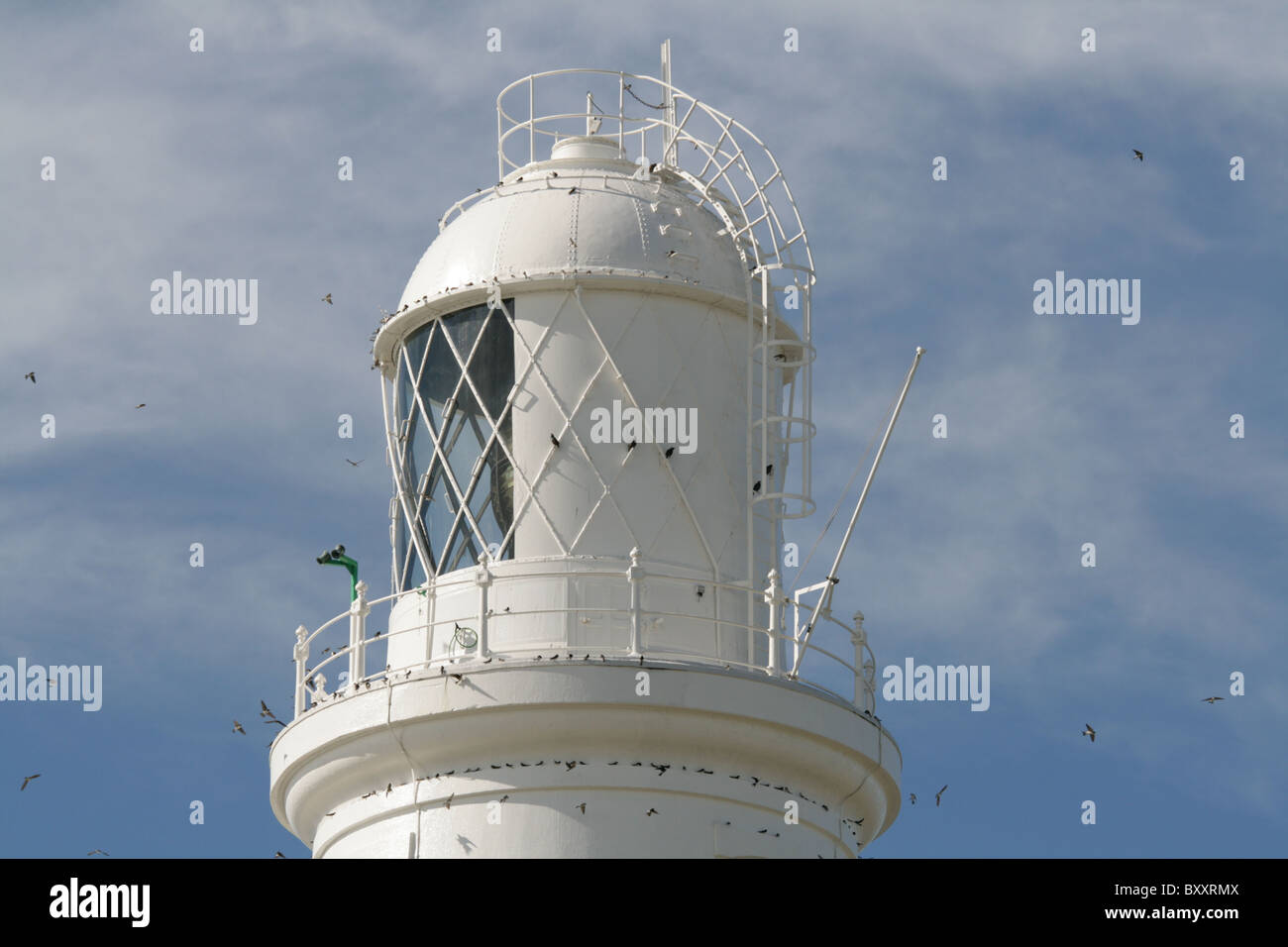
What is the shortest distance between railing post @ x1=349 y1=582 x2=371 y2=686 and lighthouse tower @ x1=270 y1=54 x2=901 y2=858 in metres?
0.03

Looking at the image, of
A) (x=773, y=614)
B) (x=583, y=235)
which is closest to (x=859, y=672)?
(x=773, y=614)

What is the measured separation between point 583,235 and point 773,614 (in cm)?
467

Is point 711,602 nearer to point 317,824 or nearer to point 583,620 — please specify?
point 583,620

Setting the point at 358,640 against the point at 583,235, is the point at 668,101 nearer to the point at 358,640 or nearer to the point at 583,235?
the point at 583,235

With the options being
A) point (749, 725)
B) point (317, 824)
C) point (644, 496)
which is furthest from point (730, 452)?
point (317, 824)

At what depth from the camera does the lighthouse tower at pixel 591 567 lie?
29.5m

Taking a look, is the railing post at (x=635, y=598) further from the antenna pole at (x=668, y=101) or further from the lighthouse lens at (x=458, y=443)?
the antenna pole at (x=668, y=101)

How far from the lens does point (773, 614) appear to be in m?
30.4

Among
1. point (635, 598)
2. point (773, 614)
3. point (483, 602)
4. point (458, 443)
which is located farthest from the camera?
point (458, 443)

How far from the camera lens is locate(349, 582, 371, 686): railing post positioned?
100 feet

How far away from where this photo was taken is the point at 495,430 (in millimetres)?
31359

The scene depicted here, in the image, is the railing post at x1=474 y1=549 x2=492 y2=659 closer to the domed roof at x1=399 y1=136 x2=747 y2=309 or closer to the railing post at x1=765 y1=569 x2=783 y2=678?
the railing post at x1=765 y1=569 x2=783 y2=678
